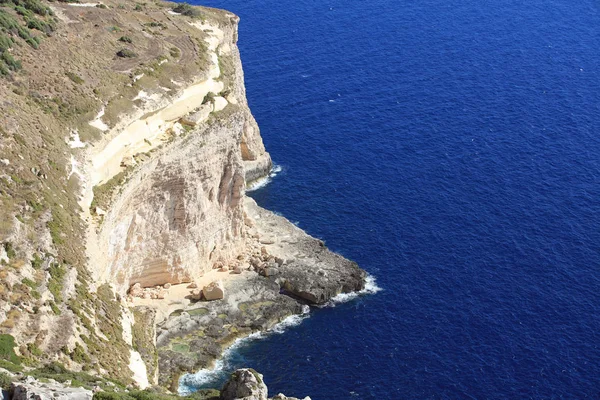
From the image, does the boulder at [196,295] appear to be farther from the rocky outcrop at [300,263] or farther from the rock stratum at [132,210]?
the rocky outcrop at [300,263]

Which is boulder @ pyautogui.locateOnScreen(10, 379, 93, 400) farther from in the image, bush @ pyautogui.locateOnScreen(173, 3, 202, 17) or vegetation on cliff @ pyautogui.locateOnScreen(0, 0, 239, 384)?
bush @ pyautogui.locateOnScreen(173, 3, 202, 17)

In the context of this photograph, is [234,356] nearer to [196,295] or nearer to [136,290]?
[196,295]

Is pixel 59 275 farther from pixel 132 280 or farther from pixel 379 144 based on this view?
pixel 379 144

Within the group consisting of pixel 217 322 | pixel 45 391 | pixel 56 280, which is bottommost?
pixel 217 322

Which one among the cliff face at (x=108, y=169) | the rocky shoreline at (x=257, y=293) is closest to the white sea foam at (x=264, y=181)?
the rocky shoreline at (x=257, y=293)

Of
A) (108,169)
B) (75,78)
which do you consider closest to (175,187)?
(108,169)

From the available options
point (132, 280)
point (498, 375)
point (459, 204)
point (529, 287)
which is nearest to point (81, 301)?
point (132, 280)
